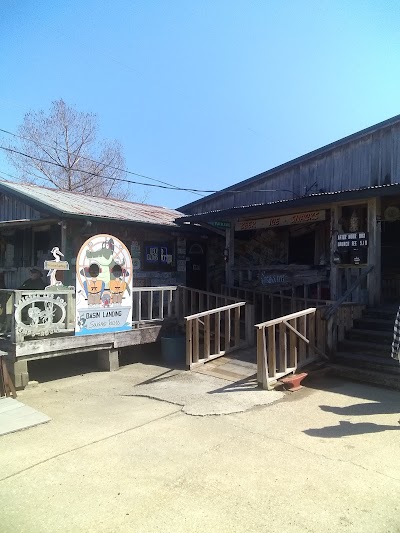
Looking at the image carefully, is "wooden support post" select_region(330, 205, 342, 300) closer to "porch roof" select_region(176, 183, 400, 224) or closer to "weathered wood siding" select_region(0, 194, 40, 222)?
"porch roof" select_region(176, 183, 400, 224)

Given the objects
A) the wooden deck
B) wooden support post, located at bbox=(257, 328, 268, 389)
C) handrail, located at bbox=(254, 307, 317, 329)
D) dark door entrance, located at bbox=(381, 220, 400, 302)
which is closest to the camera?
wooden support post, located at bbox=(257, 328, 268, 389)

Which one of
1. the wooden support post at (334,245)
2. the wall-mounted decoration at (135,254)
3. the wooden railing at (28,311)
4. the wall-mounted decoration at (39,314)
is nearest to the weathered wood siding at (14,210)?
the wall-mounted decoration at (135,254)

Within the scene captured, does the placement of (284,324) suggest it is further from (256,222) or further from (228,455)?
(256,222)

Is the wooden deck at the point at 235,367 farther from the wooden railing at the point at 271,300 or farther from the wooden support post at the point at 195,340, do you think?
the wooden railing at the point at 271,300

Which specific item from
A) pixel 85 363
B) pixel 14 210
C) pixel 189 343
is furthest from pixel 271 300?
pixel 14 210

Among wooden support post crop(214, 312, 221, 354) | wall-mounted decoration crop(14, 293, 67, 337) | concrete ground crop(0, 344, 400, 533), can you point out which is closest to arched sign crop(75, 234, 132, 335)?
wall-mounted decoration crop(14, 293, 67, 337)

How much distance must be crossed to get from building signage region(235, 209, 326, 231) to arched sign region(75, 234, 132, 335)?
3.61m

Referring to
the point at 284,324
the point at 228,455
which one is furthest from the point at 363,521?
the point at 284,324

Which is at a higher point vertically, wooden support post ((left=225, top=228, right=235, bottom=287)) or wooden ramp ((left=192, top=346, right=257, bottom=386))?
wooden support post ((left=225, top=228, right=235, bottom=287))

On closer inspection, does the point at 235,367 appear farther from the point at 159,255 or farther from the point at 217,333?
the point at 159,255

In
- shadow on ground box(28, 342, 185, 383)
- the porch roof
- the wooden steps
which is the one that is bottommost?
shadow on ground box(28, 342, 185, 383)

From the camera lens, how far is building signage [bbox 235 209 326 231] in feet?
30.6

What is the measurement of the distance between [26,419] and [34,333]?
185 cm

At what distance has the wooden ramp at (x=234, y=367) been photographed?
23.5ft
